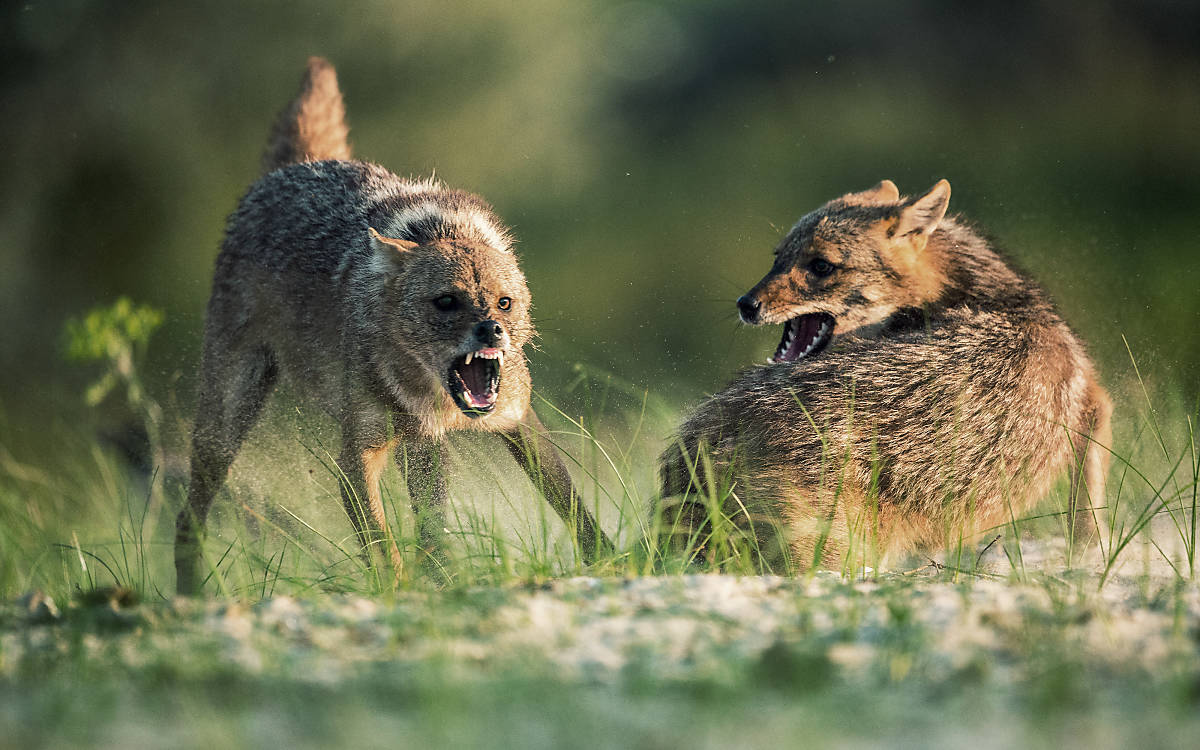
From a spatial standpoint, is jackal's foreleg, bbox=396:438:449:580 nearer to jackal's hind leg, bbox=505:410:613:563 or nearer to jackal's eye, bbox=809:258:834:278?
jackal's hind leg, bbox=505:410:613:563

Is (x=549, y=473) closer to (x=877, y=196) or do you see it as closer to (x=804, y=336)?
(x=804, y=336)

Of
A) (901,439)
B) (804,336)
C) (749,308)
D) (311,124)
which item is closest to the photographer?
(901,439)

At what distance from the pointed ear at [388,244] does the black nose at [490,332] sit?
61 centimetres

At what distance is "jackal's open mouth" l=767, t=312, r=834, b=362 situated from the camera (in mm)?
4949

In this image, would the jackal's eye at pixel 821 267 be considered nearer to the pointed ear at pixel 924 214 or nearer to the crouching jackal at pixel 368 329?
the pointed ear at pixel 924 214

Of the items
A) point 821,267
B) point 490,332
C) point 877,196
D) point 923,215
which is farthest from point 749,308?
point 490,332

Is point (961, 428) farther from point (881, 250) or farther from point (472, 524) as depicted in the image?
point (472, 524)

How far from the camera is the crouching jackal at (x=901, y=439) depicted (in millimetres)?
4152

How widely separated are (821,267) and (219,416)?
3.00m

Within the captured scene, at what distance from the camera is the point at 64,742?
194 cm

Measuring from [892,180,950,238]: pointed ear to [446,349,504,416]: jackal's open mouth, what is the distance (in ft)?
6.27

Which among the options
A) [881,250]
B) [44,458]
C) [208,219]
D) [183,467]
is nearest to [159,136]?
[208,219]

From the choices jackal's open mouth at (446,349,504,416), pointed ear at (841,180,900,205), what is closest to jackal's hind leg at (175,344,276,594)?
jackal's open mouth at (446,349,504,416)

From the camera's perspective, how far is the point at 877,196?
5.49 m
